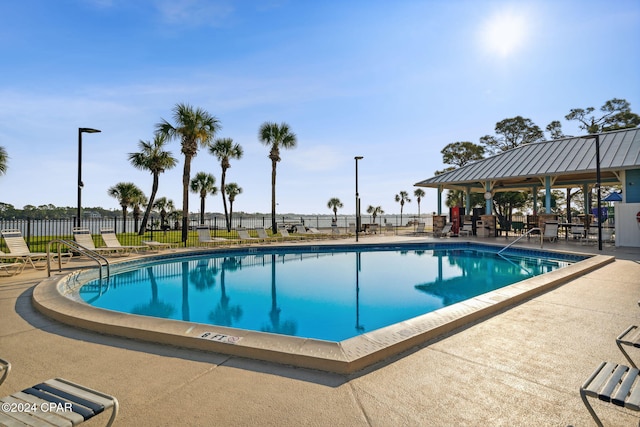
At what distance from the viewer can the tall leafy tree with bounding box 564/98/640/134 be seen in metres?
29.5

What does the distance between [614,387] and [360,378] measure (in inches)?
61.4

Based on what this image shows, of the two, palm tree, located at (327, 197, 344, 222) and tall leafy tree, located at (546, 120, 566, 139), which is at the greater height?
tall leafy tree, located at (546, 120, 566, 139)

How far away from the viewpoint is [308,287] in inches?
320

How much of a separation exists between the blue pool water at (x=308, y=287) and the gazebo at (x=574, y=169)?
4.28 metres

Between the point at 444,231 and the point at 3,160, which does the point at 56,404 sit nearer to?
the point at 444,231

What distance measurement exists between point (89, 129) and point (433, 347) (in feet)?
36.8

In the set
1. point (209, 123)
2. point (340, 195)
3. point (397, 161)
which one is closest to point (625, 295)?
point (209, 123)

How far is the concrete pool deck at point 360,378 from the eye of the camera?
2086 millimetres

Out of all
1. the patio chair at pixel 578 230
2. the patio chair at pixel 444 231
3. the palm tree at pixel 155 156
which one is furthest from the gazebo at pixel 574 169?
the palm tree at pixel 155 156

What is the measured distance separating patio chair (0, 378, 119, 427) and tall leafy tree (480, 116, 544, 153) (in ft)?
131

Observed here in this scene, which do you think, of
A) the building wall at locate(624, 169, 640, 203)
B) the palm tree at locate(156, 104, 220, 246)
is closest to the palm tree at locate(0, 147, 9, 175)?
the palm tree at locate(156, 104, 220, 246)

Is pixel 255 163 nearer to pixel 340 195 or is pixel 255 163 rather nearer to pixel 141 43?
pixel 141 43

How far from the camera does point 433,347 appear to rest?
325 centimetres

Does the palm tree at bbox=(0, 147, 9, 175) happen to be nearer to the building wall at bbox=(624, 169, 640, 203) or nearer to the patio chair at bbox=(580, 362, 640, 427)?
the patio chair at bbox=(580, 362, 640, 427)
